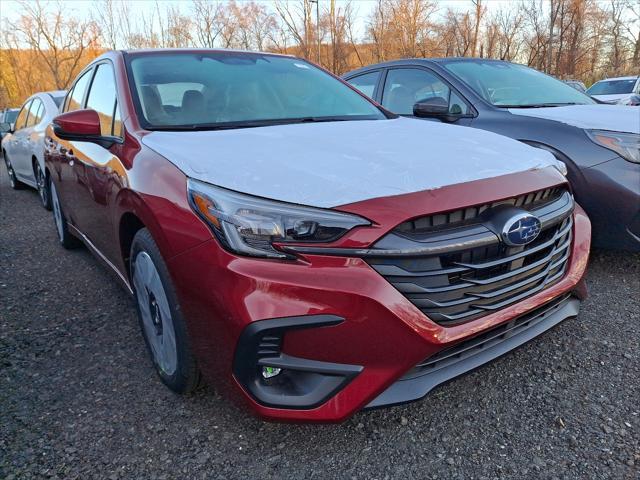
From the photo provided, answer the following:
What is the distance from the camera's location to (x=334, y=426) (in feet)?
6.02

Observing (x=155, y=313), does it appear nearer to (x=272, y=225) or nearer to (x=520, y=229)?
(x=272, y=225)

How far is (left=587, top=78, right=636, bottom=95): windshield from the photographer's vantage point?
13770 millimetres

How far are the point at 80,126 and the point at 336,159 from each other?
4.69ft

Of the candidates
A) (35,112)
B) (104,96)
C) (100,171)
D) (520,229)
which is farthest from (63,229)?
(520,229)

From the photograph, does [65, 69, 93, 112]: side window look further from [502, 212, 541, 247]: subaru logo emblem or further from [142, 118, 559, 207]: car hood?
[502, 212, 541, 247]: subaru logo emblem

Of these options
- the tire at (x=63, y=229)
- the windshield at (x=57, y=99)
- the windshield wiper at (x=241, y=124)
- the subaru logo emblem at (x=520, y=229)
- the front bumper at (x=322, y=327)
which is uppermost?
the windshield at (x=57, y=99)

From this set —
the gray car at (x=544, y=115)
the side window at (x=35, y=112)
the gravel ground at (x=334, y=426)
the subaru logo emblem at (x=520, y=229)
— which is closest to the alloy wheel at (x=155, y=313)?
the gravel ground at (x=334, y=426)

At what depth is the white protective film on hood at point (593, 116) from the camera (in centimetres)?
305

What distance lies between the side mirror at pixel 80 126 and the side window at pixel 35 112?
13.5ft

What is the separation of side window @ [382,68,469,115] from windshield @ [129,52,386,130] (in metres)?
1.21

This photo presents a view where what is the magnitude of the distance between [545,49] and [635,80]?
56.4 ft

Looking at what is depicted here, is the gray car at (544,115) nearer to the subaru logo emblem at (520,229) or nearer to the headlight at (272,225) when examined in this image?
the subaru logo emblem at (520,229)

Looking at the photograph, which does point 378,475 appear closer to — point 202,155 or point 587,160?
point 202,155

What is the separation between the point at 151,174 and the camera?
6.13 ft
